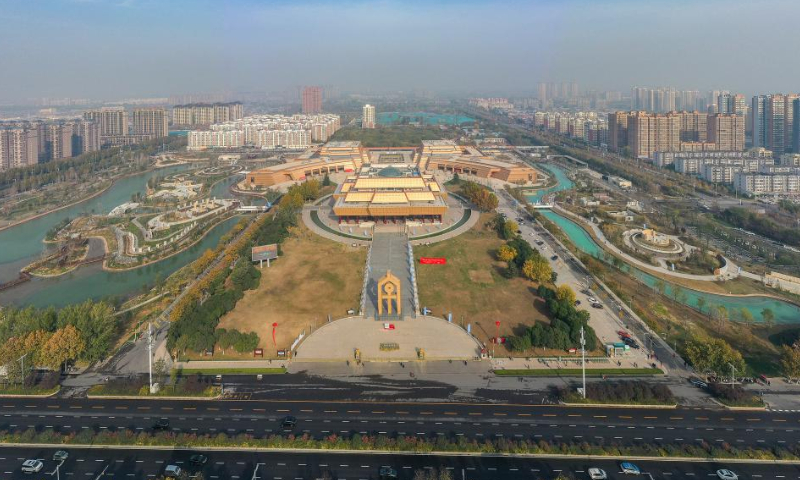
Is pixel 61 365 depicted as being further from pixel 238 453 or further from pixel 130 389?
pixel 238 453

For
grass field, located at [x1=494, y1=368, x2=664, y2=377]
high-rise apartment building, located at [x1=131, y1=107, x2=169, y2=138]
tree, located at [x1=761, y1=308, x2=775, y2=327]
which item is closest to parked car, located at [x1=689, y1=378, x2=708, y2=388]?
grass field, located at [x1=494, y1=368, x2=664, y2=377]

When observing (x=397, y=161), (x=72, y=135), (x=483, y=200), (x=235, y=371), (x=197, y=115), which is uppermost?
(x=197, y=115)

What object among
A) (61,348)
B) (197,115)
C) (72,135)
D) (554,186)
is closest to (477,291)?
(61,348)

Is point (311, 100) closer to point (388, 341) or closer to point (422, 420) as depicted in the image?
point (388, 341)

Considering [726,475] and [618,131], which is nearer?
[726,475]

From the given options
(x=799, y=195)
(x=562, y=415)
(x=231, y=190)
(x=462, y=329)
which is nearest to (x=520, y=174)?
(x=799, y=195)

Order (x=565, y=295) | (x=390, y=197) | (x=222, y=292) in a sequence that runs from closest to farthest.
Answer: (x=565, y=295) < (x=222, y=292) < (x=390, y=197)
